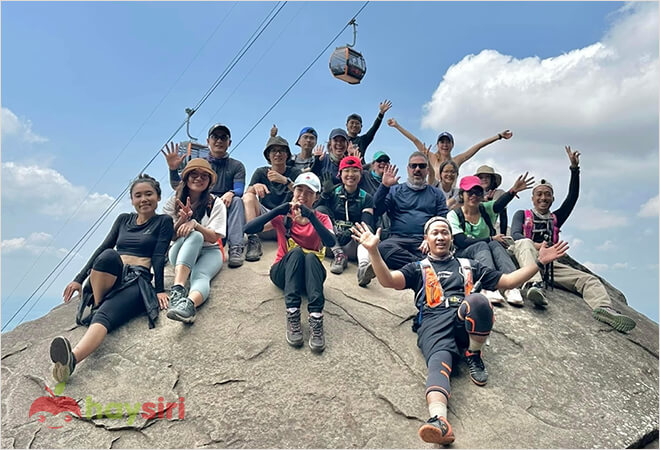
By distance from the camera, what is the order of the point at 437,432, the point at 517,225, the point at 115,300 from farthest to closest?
the point at 517,225
the point at 115,300
the point at 437,432

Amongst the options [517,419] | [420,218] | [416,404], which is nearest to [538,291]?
[420,218]

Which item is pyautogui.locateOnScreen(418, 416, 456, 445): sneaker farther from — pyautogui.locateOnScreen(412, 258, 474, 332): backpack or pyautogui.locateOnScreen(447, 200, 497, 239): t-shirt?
pyautogui.locateOnScreen(447, 200, 497, 239): t-shirt

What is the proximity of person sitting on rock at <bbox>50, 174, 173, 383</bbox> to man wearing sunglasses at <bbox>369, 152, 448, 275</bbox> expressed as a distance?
9.47ft

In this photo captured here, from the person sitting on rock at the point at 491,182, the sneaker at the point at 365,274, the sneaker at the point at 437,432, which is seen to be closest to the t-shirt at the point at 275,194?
the sneaker at the point at 365,274

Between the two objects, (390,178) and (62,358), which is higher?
(390,178)

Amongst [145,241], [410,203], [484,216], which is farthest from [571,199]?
[145,241]

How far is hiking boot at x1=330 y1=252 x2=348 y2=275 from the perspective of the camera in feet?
19.9

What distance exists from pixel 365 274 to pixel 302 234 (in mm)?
1098

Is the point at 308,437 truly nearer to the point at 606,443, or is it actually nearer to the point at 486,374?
the point at 486,374

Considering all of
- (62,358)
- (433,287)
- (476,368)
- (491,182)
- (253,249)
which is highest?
(491,182)

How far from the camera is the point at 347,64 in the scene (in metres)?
9.98

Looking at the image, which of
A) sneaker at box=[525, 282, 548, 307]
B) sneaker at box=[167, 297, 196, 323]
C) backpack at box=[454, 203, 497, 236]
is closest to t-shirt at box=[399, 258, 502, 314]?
sneaker at box=[525, 282, 548, 307]

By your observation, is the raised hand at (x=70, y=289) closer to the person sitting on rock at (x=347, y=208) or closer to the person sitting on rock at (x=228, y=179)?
the person sitting on rock at (x=228, y=179)

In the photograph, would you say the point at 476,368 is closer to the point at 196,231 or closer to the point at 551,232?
the point at 551,232
